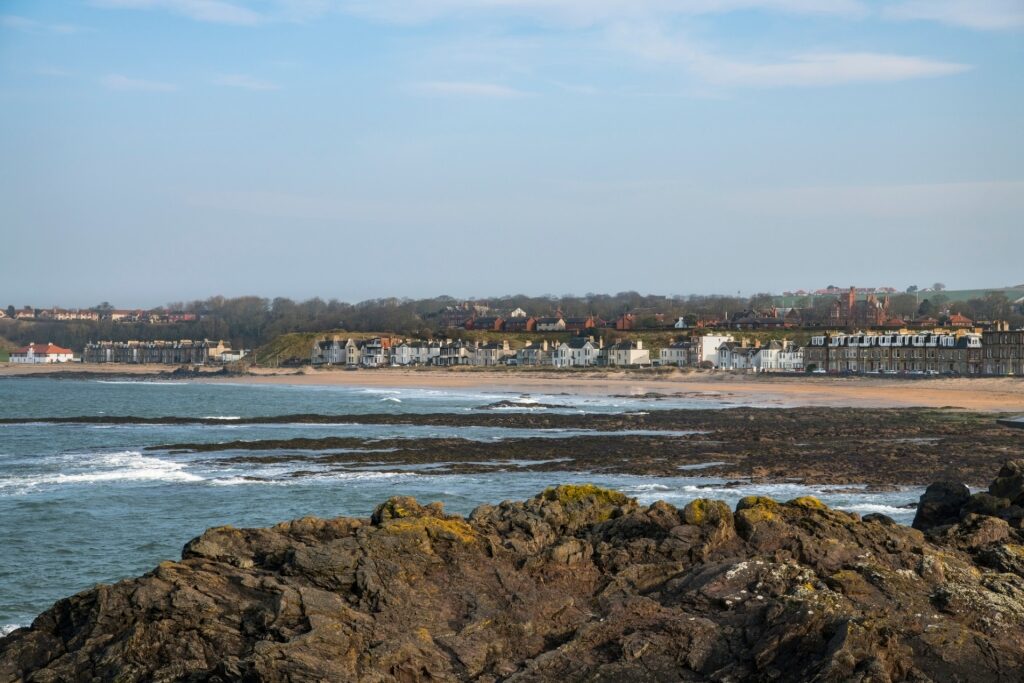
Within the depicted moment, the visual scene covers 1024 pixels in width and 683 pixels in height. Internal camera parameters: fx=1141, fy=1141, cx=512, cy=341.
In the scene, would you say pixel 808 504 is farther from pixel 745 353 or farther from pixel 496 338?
pixel 496 338

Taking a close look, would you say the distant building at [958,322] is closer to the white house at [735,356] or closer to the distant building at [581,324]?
the white house at [735,356]

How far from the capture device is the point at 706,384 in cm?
8031

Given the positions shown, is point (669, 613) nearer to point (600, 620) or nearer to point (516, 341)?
point (600, 620)

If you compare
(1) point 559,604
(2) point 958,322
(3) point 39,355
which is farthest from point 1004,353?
(3) point 39,355

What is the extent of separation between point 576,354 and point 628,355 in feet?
19.2

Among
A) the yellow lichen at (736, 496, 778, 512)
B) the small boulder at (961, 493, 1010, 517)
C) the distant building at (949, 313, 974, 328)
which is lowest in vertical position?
the small boulder at (961, 493, 1010, 517)

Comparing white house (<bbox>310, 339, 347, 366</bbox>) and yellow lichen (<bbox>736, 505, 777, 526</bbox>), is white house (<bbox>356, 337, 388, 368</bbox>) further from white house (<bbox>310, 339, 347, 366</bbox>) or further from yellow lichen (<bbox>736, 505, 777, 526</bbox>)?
yellow lichen (<bbox>736, 505, 777, 526</bbox>)

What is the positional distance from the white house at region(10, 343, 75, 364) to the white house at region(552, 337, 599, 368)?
7530 cm

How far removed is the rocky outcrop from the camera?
9320mm

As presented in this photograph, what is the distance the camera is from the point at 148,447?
3756cm

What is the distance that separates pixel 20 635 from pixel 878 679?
744 cm

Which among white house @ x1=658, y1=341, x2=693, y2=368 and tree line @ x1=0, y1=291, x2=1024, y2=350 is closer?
white house @ x1=658, y1=341, x2=693, y2=368

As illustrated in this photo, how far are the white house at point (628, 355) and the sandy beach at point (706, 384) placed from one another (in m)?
11.4

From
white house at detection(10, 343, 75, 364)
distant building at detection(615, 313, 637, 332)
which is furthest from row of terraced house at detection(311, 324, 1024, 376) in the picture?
white house at detection(10, 343, 75, 364)
